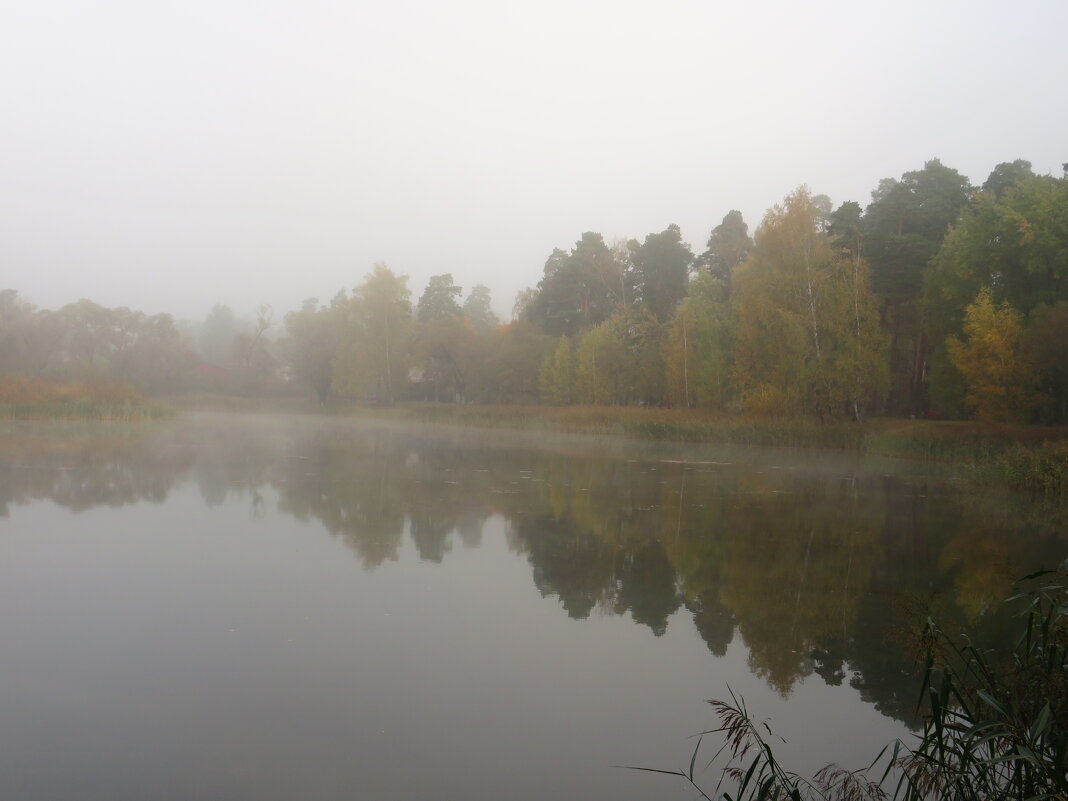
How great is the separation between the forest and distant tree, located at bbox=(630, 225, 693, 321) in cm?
12

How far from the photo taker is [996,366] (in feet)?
78.2

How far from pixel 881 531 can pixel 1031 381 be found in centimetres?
1530

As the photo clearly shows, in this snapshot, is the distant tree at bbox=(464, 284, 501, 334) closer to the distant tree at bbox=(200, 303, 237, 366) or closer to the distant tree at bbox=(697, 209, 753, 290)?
the distant tree at bbox=(200, 303, 237, 366)

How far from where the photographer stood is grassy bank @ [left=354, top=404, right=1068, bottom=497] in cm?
1759

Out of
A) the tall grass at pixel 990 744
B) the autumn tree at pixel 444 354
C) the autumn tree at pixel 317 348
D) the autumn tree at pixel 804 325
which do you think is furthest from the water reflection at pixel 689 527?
the autumn tree at pixel 317 348

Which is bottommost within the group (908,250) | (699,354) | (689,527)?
(689,527)

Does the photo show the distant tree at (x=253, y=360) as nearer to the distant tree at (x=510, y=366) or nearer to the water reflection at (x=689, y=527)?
the distant tree at (x=510, y=366)

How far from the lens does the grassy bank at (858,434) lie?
57.7 ft

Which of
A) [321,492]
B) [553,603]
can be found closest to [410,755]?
[553,603]

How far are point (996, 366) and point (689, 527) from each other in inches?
664

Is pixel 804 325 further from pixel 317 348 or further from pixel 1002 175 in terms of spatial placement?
pixel 317 348

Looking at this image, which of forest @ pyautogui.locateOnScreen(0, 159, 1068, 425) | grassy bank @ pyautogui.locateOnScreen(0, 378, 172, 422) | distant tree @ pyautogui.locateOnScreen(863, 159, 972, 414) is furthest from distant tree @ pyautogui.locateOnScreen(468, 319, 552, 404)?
grassy bank @ pyautogui.locateOnScreen(0, 378, 172, 422)

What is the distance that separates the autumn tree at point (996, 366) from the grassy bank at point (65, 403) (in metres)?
31.3

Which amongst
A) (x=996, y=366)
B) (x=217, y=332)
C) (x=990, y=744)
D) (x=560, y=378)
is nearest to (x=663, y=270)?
(x=560, y=378)
